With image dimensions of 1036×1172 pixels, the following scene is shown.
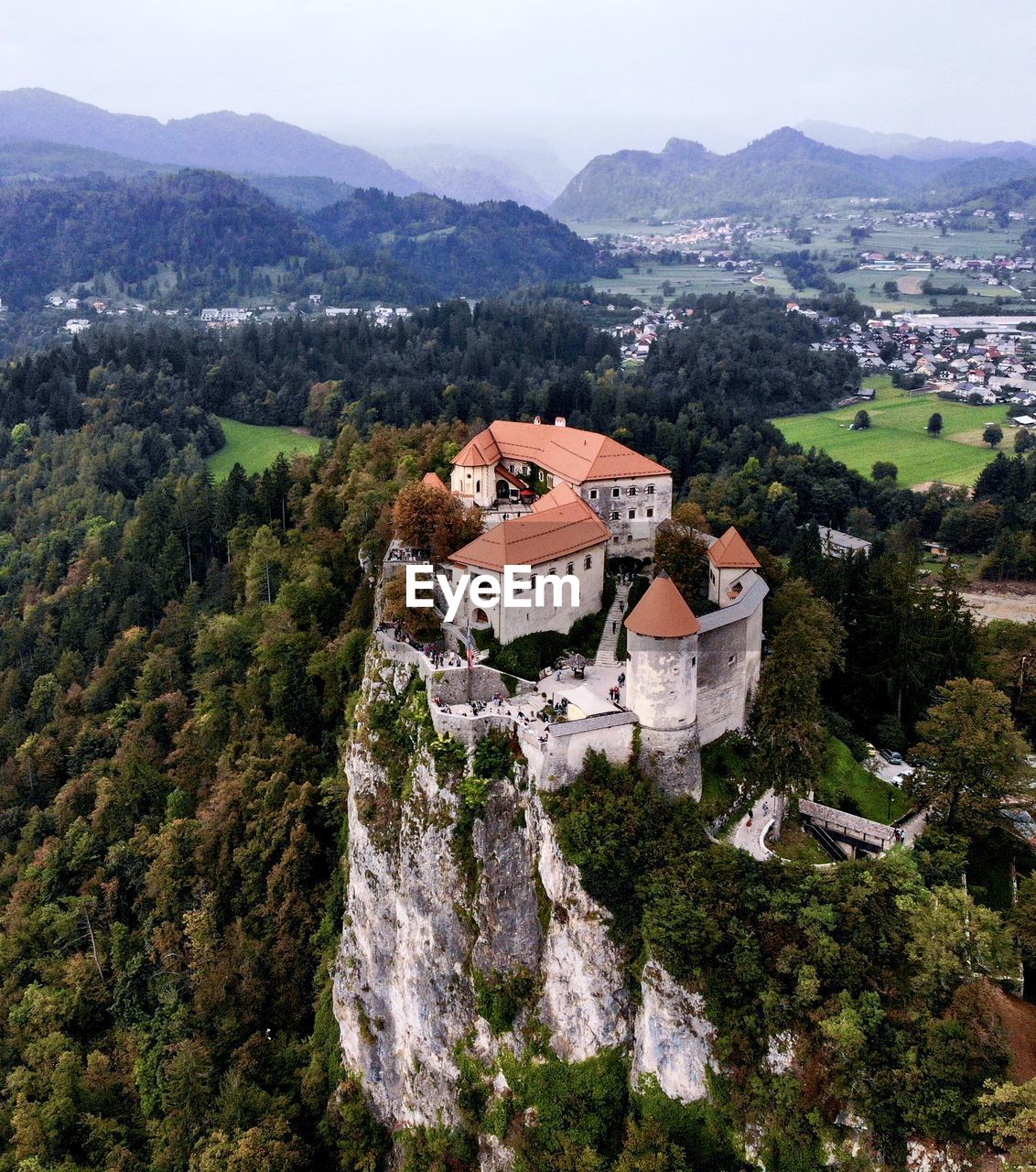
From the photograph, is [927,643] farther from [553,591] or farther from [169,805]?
[169,805]

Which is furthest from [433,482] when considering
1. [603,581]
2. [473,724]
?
[473,724]

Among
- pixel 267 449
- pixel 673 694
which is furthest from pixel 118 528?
pixel 673 694

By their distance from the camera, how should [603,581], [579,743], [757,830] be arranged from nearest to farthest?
1. [579,743]
2. [757,830]
3. [603,581]

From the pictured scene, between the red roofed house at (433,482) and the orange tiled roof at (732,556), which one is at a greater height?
the red roofed house at (433,482)

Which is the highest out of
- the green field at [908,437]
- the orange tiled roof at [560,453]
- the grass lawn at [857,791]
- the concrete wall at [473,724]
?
the orange tiled roof at [560,453]

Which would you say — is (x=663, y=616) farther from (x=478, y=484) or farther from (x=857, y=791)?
(x=478, y=484)

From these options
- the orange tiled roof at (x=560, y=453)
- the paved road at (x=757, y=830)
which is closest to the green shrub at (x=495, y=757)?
the paved road at (x=757, y=830)

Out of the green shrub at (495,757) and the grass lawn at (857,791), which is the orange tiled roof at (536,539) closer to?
the green shrub at (495,757)
